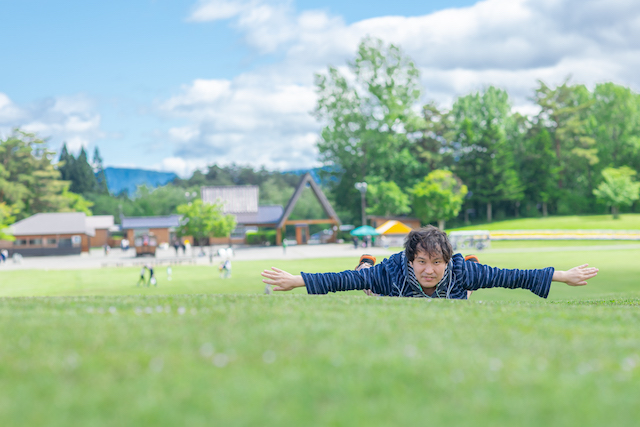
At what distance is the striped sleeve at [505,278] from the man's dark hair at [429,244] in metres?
0.41

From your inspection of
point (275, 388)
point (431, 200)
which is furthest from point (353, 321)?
point (431, 200)

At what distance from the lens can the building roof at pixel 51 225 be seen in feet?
184

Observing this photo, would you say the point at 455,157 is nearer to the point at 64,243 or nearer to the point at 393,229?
the point at 393,229

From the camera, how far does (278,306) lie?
4.96 m

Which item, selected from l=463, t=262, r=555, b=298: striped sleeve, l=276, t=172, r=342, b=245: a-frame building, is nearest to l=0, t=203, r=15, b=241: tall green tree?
l=276, t=172, r=342, b=245: a-frame building

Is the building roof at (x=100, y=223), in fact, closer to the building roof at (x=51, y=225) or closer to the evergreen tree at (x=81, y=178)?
the building roof at (x=51, y=225)

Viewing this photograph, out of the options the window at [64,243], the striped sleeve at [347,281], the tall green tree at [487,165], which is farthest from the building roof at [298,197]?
the striped sleeve at [347,281]

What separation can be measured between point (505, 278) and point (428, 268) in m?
1.00

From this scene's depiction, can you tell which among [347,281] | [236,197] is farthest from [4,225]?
[347,281]

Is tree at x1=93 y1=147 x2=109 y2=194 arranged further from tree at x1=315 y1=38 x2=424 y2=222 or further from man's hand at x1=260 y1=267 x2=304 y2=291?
man's hand at x1=260 y1=267 x2=304 y2=291

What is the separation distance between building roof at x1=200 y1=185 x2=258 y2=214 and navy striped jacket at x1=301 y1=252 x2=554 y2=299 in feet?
205

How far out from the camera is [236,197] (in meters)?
69.2

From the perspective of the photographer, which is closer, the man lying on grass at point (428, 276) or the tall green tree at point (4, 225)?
the man lying on grass at point (428, 276)

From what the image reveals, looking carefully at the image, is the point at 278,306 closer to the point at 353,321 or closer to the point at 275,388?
the point at 353,321
